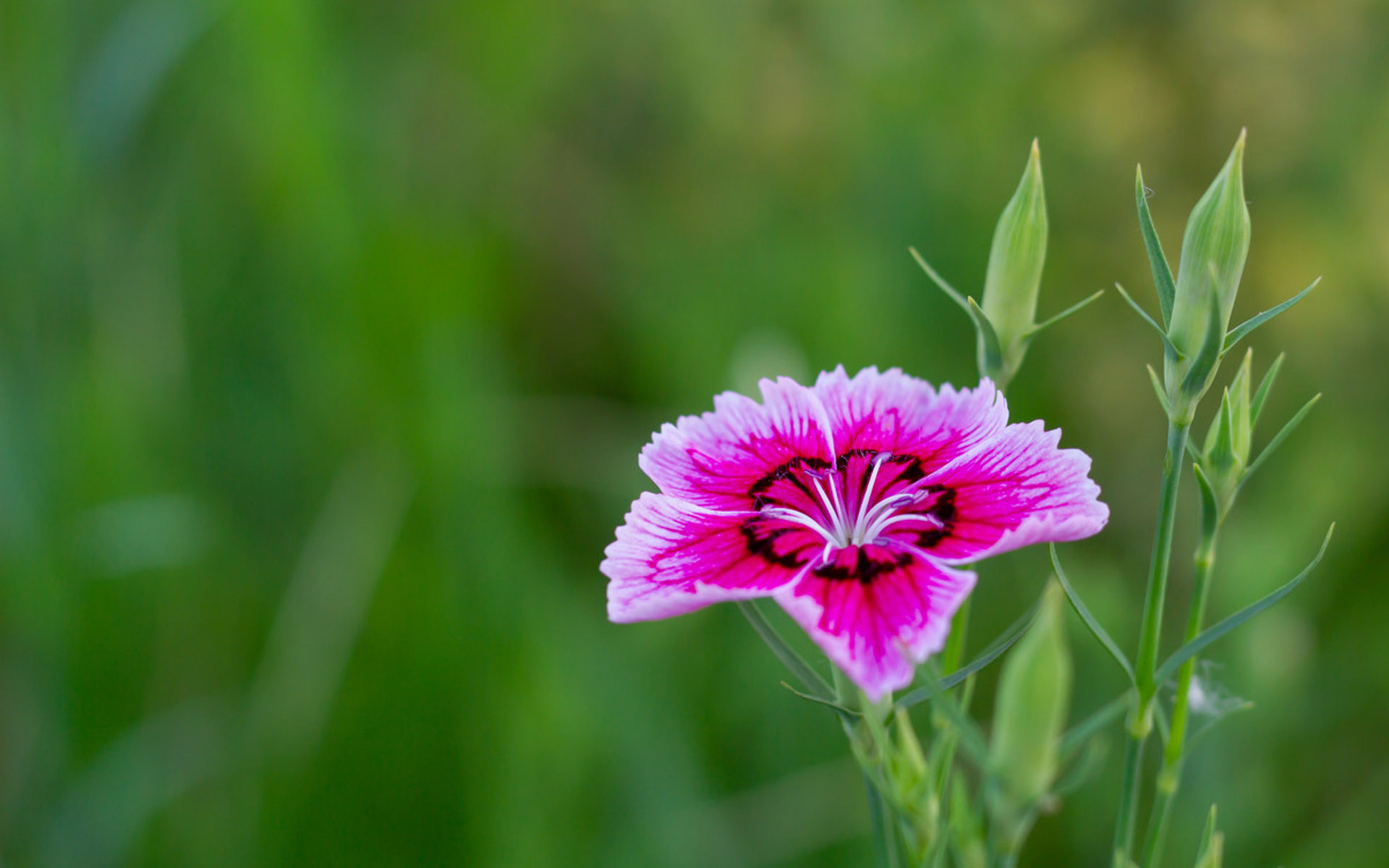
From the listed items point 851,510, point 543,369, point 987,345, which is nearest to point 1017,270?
point 987,345

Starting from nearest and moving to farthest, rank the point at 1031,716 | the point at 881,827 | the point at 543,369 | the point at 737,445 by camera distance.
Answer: the point at 1031,716, the point at 881,827, the point at 737,445, the point at 543,369

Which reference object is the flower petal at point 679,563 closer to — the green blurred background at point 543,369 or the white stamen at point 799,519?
the white stamen at point 799,519

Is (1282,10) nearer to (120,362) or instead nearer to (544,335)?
(544,335)

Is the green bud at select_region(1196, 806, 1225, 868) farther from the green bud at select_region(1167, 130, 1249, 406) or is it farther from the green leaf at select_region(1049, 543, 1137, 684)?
the green bud at select_region(1167, 130, 1249, 406)

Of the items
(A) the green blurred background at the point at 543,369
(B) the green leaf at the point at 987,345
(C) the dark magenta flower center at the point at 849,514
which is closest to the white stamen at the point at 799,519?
(C) the dark magenta flower center at the point at 849,514

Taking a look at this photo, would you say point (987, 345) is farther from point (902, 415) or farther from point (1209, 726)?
point (1209, 726)

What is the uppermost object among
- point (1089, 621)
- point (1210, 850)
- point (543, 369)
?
point (543, 369)

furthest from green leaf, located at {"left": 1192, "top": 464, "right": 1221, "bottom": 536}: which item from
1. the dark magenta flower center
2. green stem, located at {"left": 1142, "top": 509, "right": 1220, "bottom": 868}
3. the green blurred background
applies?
the green blurred background
